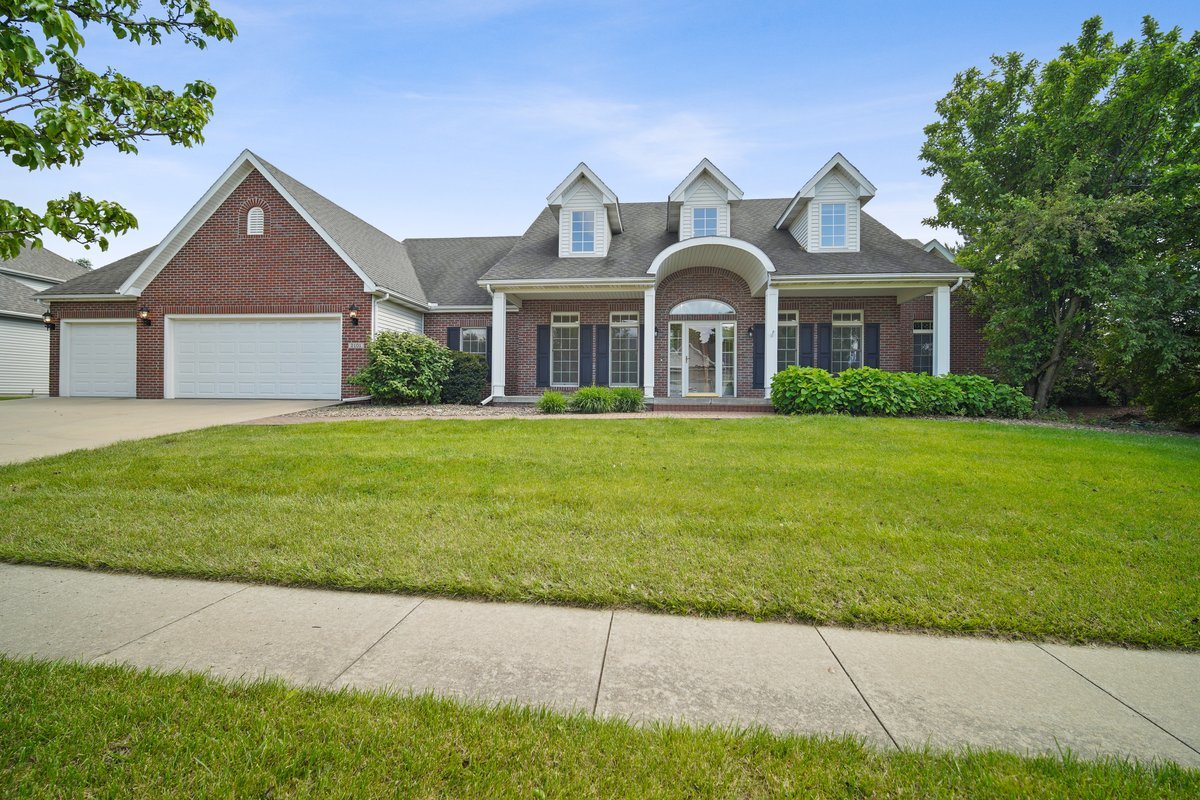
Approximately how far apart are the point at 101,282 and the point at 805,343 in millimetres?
20883

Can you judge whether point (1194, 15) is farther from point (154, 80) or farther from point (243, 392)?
point (243, 392)

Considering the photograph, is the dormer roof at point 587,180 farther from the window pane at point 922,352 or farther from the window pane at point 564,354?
the window pane at point 922,352

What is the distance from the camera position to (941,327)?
13.2 metres

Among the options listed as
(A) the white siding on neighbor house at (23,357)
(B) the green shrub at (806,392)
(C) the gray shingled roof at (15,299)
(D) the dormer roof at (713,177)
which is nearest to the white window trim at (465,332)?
(D) the dormer roof at (713,177)

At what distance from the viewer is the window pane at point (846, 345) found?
15.3 metres

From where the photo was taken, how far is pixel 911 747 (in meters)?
1.88

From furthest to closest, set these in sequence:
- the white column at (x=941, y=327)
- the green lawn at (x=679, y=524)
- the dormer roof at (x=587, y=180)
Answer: the dormer roof at (x=587, y=180) < the white column at (x=941, y=327) < the green lawn at (x=679, y=524)

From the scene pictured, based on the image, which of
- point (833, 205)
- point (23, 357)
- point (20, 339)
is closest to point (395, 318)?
point (833, 205)

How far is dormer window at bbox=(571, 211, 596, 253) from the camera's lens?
1538cm

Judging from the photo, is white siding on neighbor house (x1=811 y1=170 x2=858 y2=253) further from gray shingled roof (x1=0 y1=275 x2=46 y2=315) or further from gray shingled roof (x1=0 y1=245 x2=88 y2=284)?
gray shingled roof (x1=0 y1=245 x2=88 y2=284)

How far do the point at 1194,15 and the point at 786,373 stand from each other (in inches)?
443

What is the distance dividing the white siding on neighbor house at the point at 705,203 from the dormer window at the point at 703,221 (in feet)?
0.30

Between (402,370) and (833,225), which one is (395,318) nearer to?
(402,370)

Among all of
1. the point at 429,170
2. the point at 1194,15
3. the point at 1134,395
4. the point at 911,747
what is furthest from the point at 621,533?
the point at 1134,395
